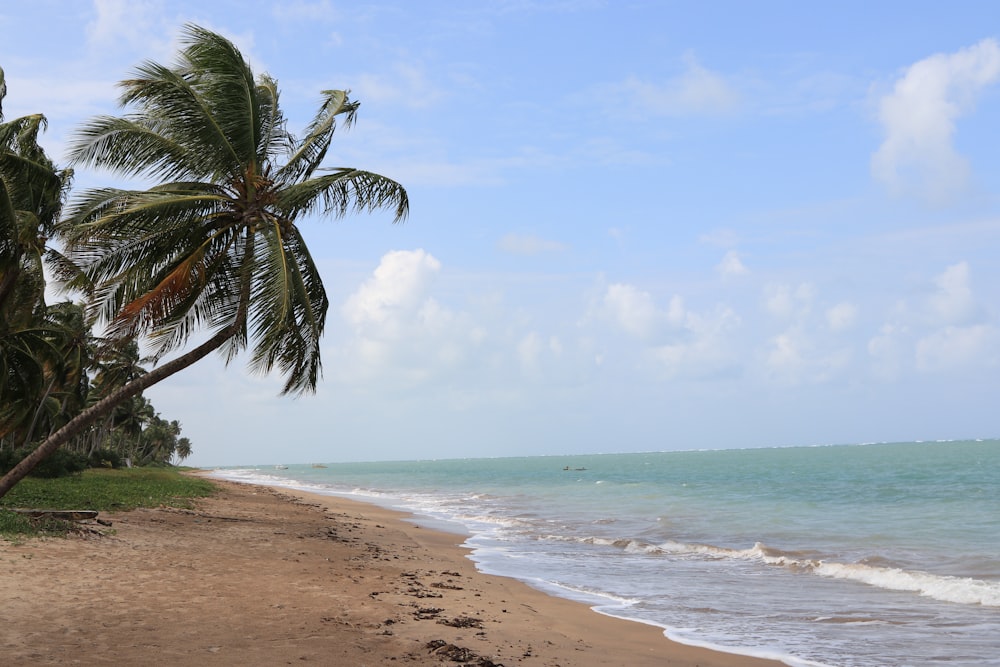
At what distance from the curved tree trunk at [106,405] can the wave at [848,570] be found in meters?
11.6

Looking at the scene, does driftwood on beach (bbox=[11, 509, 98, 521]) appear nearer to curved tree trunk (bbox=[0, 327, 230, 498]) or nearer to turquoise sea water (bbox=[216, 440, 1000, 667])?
curved tree trunk (bbox=[0, 327, 230, 498])

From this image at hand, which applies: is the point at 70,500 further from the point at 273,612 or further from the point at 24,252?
the point at 273,612

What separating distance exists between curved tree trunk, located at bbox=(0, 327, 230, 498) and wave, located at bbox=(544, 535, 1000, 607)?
38.1 feet

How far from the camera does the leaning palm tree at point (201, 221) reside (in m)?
10.8

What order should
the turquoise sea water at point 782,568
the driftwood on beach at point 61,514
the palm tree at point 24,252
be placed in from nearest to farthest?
the turquoise sea water at point 782,568
the driftwood on beach at point 61,514
the palm tree at point 24,252

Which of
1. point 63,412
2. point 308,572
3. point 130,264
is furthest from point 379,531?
→ point 63,412

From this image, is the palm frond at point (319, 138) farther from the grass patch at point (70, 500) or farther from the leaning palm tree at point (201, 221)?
the grass patch at point (70, 500)

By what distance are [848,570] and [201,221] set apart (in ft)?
43.1

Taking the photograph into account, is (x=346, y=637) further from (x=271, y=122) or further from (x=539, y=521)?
(x=539, y=521)

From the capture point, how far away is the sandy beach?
673 cm

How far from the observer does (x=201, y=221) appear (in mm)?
11453

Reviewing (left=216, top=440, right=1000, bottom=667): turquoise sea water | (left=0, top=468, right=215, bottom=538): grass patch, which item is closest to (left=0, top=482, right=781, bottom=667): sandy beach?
(left=0, top=468, right=215, bottom=538): grass patch

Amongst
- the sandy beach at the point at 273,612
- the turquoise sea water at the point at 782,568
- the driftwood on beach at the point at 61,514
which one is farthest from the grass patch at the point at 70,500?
the turquoise sea water at the point at 782,568

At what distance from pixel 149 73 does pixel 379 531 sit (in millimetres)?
13085
